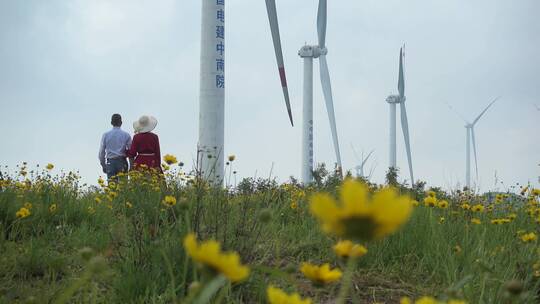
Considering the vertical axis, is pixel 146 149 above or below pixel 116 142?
below

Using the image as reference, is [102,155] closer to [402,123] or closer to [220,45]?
[220,45]

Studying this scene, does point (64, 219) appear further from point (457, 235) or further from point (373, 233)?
point (373, 233)

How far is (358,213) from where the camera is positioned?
0.45 m

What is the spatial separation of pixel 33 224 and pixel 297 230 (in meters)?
1.49

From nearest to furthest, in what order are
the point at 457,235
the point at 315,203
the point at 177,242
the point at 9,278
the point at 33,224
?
the point at 315,203, the point at 177,242, the point at 9,278, the point at 457,235, the point at 33,224

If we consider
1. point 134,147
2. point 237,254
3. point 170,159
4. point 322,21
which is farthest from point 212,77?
point 237,254

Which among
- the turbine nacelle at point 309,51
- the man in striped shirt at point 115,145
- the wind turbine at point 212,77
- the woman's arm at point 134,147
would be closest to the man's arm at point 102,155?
the man in striped shirt at point 115,145

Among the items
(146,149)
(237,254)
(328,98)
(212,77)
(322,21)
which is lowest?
(237,254)

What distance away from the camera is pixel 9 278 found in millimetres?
2246

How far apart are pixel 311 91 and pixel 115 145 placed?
12.5m

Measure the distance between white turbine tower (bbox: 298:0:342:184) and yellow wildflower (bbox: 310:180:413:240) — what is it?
13.1 m

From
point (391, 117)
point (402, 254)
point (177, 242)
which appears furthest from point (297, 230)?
point (391, 117)

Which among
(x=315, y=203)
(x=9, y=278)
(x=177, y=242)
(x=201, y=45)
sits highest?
(x=201, y=45)

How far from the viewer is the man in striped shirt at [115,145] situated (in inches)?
282
